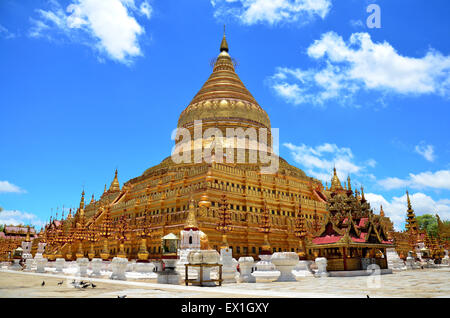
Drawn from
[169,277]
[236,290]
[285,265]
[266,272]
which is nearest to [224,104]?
[266,272]

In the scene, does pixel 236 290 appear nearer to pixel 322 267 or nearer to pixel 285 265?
pixel 285 265

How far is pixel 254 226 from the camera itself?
116 feet

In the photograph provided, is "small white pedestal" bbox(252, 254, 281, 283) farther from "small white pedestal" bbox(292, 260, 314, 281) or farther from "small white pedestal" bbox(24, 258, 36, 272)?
"small white pedestal" bbox(24, 258, 36, 272)

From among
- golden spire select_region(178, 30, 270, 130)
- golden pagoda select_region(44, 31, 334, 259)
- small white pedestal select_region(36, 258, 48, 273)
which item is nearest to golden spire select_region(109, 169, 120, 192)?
golden pagoda select_region(44, 31, 334, 259)

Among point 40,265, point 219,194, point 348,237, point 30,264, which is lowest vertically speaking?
→ point 30,264

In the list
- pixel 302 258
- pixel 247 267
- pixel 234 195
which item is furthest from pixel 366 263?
pixel 234 195

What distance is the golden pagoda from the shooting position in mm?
33562

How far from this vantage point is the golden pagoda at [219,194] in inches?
1321

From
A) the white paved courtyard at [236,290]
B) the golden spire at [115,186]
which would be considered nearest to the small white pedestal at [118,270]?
the white paved courtyard at [236,290]

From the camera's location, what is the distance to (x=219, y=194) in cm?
3525

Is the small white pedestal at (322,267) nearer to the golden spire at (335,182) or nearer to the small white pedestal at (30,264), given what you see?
the small white pedestal at (30,264)
